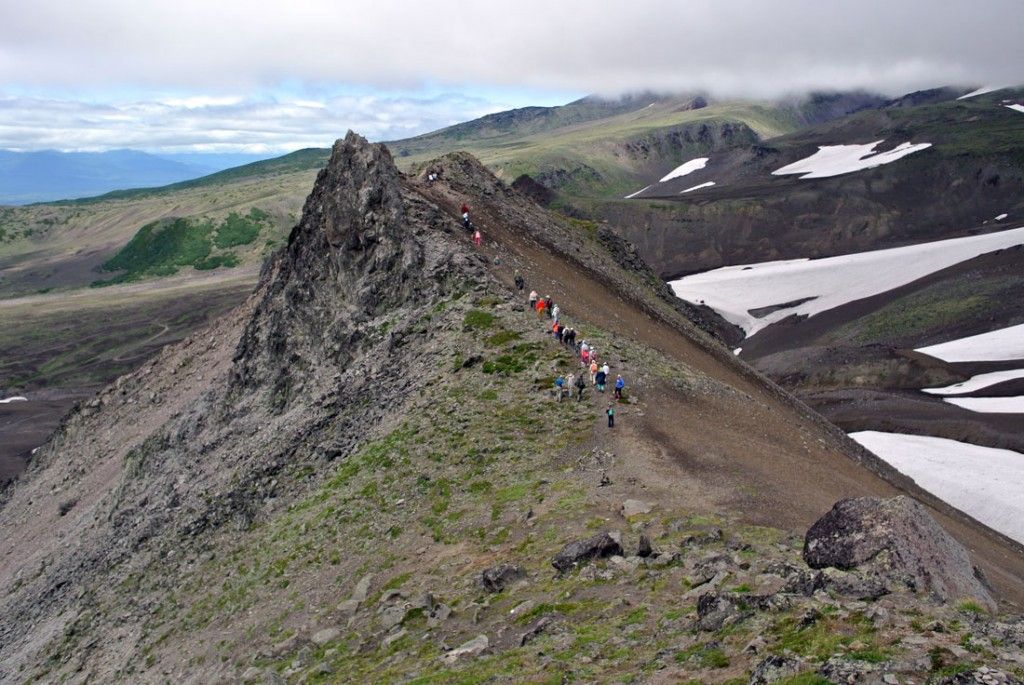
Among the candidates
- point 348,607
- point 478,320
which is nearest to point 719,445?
point 478,320

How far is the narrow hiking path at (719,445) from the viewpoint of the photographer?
22.7 metres

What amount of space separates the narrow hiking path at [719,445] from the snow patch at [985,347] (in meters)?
42.9

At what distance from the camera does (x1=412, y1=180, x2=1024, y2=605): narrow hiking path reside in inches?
892

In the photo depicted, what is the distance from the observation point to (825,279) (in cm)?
12256

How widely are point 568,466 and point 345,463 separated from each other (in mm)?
8921

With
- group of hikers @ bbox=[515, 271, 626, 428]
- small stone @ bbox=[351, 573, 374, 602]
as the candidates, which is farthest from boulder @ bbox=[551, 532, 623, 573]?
group of hikers @ bbox=[515, 271, 626, 428]

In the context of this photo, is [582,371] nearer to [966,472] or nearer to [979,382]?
[966,472]

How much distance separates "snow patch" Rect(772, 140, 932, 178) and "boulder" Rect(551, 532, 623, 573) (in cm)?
17277

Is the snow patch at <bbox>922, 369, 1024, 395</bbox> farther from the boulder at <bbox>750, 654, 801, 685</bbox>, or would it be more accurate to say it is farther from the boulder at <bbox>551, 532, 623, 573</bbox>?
the boulder at <bbox>750, 654, 801, 685</bbox>

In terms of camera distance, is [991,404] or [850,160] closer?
[991,404]

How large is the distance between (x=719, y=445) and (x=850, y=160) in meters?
181

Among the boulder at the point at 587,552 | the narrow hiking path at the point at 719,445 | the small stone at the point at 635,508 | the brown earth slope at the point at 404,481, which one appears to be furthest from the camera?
the narrow hiking path at the point at 719,445

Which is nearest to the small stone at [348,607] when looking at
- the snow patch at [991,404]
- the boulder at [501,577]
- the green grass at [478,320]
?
the boulder at [501,577]

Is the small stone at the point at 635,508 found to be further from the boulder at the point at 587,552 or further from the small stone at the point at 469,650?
the small stone at the point at 469,650
